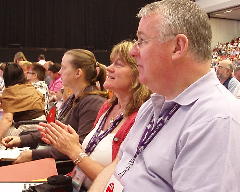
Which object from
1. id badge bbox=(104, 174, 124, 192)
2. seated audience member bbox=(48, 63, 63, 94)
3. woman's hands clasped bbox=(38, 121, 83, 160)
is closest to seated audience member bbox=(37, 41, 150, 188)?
woman's hands clasped bbox=(38, 121, 83, 160)

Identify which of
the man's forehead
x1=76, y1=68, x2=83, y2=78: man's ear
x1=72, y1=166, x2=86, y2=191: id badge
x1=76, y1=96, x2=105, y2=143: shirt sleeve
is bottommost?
x1=72, y1=166, x2=86, y2=191: id badge

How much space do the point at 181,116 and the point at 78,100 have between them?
1626 mm

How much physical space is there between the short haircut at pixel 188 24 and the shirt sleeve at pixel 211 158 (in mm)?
282

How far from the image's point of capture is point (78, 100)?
2604mm

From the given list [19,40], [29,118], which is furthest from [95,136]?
[19,40]

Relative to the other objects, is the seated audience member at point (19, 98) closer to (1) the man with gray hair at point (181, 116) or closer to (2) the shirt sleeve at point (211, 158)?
(1) the man with gray hair at point (181, 116)

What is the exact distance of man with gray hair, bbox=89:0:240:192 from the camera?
901mm

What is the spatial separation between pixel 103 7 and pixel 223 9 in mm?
4817

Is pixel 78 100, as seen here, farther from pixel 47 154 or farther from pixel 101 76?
pixel 47 154

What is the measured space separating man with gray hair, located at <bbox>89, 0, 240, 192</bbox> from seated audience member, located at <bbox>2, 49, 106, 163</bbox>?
1.18 m

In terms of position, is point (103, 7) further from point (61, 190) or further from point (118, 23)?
point (61, 190)

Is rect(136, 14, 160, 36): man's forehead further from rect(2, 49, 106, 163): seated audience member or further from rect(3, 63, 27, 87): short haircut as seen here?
rect(3, 63, 27, 87): short haircut

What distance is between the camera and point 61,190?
1622 millimetres

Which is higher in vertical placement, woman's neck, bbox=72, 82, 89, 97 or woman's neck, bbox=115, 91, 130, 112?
woman's neck, bbox=115, 91, 130, 112
